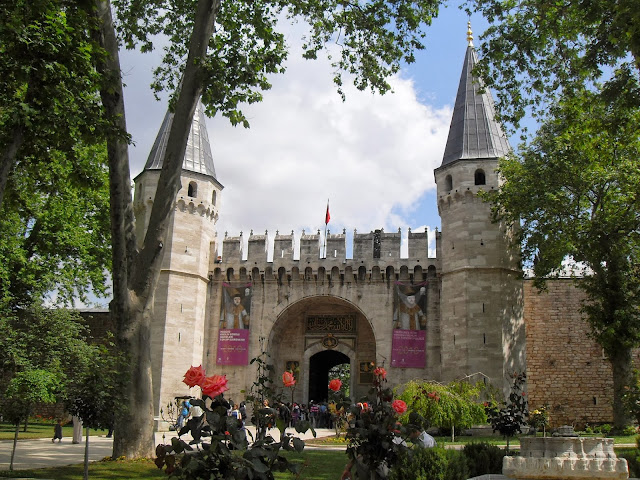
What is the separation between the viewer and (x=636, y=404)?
9.37 metres

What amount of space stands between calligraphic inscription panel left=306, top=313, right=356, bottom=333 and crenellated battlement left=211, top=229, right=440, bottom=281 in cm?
208

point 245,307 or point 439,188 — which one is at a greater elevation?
point 439,188

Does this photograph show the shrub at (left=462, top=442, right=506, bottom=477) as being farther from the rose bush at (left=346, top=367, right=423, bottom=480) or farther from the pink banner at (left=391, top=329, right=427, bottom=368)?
the pink banner at (left=391, top=329, right=427, bottom=368)

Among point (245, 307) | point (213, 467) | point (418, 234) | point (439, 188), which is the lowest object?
point (213, 467)

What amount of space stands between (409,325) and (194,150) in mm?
10743

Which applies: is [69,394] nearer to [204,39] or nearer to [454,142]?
[204,39]

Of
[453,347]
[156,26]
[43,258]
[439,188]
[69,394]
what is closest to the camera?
[69,394]

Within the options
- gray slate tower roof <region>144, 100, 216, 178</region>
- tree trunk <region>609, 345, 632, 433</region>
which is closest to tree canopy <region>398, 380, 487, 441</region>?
tree trunk <region>609, 345, 632, 433</region>

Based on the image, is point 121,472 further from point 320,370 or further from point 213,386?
point 320,370

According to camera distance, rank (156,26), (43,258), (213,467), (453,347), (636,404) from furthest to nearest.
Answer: (453,347)
(43,258)
(156,26)
(636,404)
(213,467)

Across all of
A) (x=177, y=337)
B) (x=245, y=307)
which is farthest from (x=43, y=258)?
(x=245, y=307)

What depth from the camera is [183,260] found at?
73.0 feet

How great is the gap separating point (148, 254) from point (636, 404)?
803 cm

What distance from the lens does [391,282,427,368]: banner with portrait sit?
21484 mm
